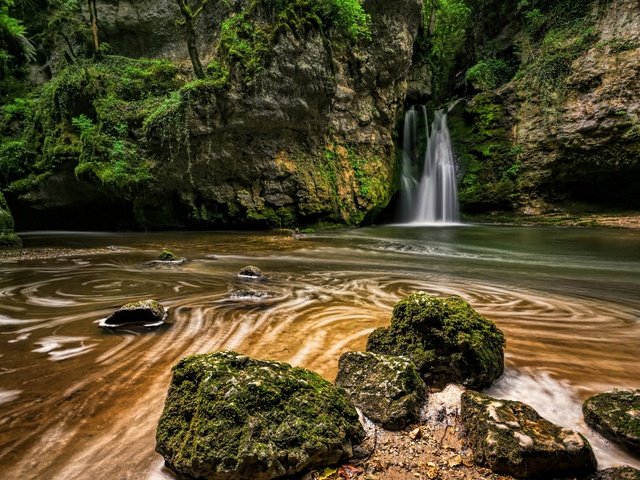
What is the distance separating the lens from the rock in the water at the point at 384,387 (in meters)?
1.83

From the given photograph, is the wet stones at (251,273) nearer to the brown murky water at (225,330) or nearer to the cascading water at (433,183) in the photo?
the brown murky water at (225,330)

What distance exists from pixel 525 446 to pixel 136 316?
10.7 ft

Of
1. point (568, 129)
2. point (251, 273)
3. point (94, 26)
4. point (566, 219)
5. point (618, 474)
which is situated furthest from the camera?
point (94, 26)

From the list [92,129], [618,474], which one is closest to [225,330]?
[618,474]

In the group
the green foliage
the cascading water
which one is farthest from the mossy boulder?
the cascading water

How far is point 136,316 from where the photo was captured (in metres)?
3.39

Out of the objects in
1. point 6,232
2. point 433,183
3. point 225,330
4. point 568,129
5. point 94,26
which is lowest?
point 225,330

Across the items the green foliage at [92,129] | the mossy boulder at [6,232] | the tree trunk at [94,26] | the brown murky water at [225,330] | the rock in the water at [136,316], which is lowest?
the brown murky water at [225,330]

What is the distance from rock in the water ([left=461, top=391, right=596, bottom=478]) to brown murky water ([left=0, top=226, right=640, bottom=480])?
0.24 m

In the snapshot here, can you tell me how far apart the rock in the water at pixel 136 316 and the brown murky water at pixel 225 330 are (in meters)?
0.16

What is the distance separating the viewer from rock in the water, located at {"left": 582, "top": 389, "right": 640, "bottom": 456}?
1.62m

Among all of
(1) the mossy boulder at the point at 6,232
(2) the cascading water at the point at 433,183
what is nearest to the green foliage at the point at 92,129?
(1) the mossy boulder at the point at 6,232

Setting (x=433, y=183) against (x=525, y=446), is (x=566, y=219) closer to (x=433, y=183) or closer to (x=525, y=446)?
(x=433, y=183)

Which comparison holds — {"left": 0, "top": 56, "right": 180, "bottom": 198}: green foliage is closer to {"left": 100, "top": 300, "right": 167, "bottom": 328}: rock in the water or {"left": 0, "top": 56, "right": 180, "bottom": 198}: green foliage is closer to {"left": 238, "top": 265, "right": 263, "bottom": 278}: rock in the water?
{"left": 238, "top": 265, "right": 263, "bottom": 278}: rock in the water
